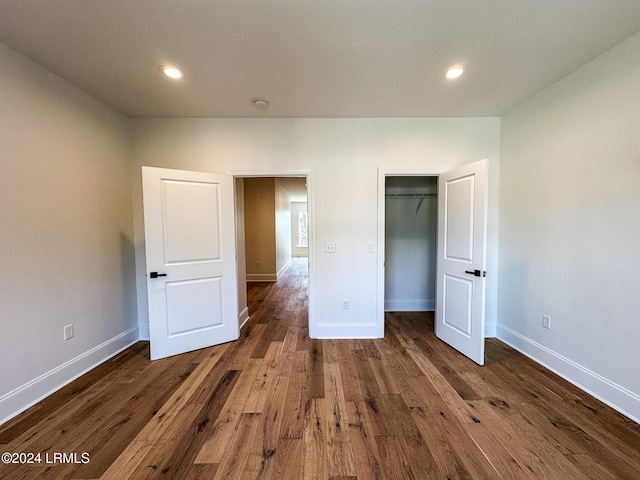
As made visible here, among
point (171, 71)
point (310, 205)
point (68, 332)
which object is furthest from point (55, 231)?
point (310, 205)

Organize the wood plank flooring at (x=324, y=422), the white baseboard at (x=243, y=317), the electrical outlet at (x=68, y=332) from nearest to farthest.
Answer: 1. the wood plank flooring at (x=324, y=422)
2. the electrical outlet at (x=68, y=332)
3. the white baseboard at (x=243, y=317)

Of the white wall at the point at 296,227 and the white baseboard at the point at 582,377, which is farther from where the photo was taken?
the white wall at the point at 296,227

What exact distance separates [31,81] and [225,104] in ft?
4.49

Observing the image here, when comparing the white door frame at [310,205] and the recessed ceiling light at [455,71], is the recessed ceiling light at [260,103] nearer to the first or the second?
the white door frame at [310,205]

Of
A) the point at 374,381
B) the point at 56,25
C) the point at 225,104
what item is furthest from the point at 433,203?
the point at 56,25

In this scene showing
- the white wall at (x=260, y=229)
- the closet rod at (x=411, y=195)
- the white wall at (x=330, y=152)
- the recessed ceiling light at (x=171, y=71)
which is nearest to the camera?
the recessed ceiling light at (x=171, y=71)

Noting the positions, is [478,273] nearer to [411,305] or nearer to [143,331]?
[411,305]

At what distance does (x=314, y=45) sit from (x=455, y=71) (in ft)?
3.83

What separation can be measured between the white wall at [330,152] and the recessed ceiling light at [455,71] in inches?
29.0

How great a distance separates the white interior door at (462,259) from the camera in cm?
220

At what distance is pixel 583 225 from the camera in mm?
1875

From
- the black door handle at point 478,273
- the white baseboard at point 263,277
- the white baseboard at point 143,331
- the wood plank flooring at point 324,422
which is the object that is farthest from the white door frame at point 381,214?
the white baseboard at point 263,277

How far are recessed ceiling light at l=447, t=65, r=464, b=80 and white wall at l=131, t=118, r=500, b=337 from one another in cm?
74

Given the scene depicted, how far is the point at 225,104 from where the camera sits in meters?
2.37
